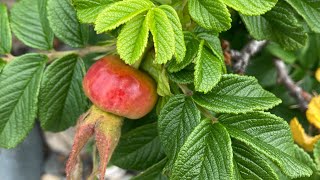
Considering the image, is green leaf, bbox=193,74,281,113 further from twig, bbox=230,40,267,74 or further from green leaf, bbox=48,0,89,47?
twig, bbox=230,40,267,74

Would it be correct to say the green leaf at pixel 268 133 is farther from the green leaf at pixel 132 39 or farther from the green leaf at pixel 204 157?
the green leaf at pixel 132 39

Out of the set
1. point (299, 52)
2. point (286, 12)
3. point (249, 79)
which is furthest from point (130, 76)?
point (299, 52)

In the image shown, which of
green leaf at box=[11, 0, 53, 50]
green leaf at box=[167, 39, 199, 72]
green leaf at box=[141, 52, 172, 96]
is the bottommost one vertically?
green leaf at box=[11, 0, 53, 50]

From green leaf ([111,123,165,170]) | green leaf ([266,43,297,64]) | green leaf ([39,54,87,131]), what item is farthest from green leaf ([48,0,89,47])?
green leaf ([266,43,297,64])

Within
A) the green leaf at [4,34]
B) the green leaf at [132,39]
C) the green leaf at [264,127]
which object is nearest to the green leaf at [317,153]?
the green leaf at [264,127]

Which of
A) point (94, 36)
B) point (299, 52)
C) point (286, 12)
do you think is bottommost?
point (299, 52)

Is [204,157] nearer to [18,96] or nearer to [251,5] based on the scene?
[251,5]

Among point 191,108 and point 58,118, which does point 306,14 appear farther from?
point 58,118

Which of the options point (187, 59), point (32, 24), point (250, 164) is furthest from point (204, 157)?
point (32, 24)
